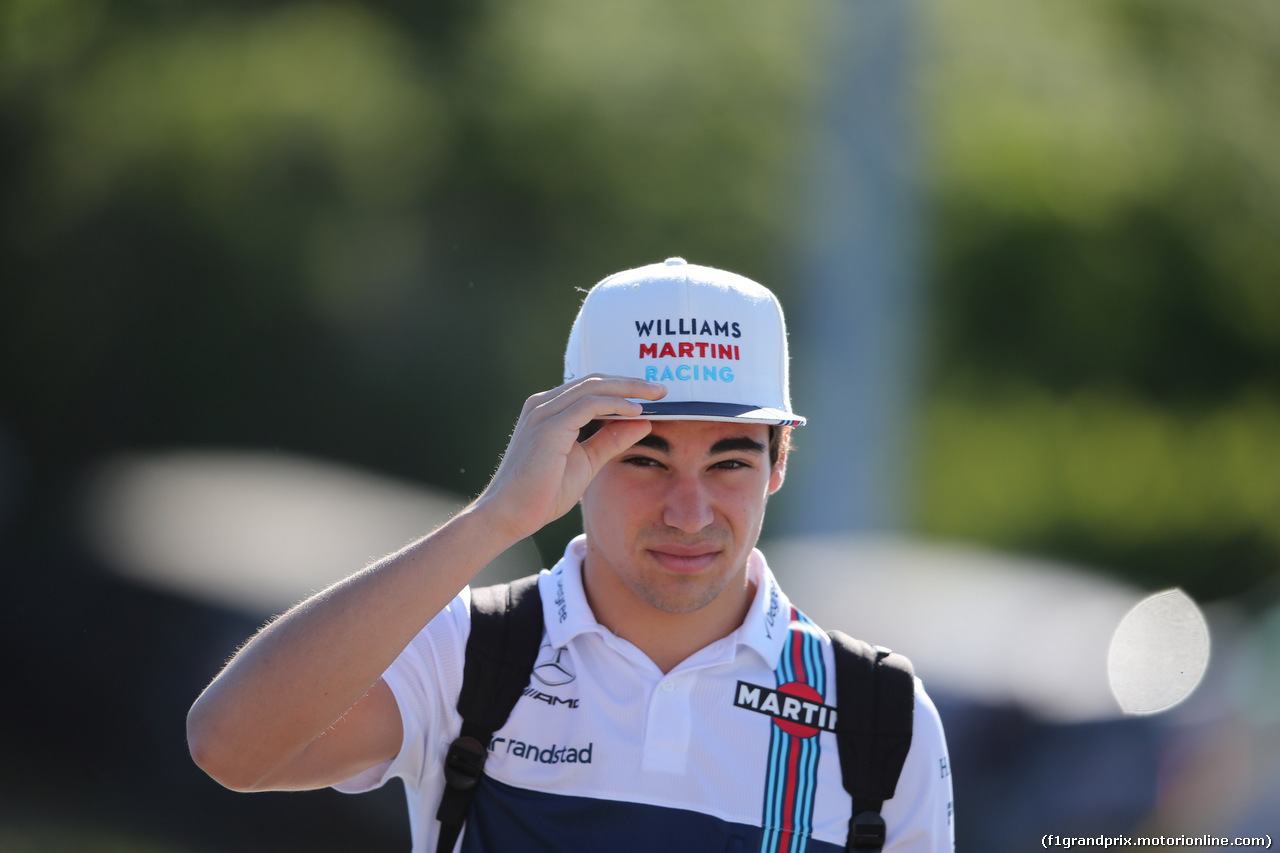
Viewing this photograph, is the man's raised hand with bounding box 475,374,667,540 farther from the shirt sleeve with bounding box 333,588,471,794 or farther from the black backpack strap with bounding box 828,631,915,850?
the black backpack strap with bounding box 828,631,915,850

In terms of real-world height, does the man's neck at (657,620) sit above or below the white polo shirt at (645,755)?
above

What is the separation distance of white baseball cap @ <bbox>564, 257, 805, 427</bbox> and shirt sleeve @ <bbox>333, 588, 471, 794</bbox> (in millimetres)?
760

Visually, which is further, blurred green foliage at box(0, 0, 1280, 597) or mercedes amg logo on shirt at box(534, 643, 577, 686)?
blurred green foliage at box(0, 0, 1280, 597)

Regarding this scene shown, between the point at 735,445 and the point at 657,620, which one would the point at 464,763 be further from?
the point at 735,445

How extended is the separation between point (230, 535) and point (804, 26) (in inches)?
518

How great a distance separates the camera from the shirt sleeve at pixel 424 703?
2.82m

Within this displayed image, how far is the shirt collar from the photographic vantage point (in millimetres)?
3031

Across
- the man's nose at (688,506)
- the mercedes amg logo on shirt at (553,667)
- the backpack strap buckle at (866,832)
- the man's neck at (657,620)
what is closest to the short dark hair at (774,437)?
the man's nose at (688,506)

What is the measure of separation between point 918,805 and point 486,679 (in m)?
1.07

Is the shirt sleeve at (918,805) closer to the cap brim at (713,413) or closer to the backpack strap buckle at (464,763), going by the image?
the cap brim at (713,413)

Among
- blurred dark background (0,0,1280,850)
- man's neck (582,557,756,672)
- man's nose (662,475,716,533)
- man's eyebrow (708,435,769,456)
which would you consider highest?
blurred dark background (0,0,1280,850)

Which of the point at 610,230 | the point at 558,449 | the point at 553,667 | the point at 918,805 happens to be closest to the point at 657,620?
the point at 553,667

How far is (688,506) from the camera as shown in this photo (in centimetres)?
293

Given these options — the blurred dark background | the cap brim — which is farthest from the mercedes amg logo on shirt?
the blurred dark background
